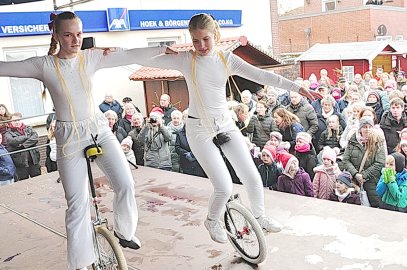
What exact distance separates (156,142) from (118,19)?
3.99 metres

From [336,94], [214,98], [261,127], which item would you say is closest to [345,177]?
[261,127]

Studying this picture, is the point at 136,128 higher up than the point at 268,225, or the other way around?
the point at 136,128

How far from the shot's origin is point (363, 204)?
4469 millimetres

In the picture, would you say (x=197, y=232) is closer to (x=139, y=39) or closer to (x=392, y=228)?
(x=392, y=228)

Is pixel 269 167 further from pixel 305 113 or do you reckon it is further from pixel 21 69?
pixel 21 69

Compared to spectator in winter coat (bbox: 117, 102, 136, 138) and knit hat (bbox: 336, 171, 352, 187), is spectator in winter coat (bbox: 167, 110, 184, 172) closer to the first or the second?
spectator in winter coat (bbox: 117, 102, 136, 138)

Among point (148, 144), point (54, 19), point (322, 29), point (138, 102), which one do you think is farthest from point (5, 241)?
point (322, 29)

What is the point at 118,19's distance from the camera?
898 centimetres

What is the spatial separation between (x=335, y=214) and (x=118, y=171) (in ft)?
7.12

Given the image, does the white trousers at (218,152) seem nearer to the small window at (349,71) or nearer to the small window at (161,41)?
the small window at (161,41)

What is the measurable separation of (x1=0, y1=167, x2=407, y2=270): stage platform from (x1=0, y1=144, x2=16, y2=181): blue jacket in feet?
2.31

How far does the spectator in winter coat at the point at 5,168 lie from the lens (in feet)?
19.5

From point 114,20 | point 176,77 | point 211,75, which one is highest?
point 114,20

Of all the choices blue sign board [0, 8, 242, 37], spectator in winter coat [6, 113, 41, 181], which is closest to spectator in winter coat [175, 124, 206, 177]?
spectator in winter coat [6, 113, 41, 181]
